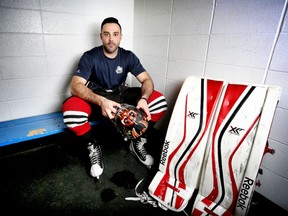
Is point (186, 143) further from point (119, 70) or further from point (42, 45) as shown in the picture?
point (42, 45)

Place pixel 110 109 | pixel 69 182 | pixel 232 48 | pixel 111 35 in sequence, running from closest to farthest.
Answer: pixel 110 109 < pixel 232 48 < pixel 69 182 < pixel 111 35

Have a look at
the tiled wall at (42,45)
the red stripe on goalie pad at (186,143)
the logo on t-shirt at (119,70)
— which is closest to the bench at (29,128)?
the tiled wall at (42,45)

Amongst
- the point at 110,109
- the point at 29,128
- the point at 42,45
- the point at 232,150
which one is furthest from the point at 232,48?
the point at 29,128

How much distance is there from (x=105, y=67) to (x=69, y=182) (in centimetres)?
109

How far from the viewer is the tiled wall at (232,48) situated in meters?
1.13

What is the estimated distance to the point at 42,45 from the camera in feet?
5.99

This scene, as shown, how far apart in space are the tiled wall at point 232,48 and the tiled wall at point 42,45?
744 mm

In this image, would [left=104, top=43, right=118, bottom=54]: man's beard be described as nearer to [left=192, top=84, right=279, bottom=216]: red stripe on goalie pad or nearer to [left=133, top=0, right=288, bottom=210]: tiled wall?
[left=133, top=0, right=288, bottom=210]: tiled wall

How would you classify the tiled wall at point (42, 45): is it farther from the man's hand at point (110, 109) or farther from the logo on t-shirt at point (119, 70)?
the man's hand at point (110, 109)

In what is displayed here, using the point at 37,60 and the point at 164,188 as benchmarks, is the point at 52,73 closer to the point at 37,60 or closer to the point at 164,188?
the point at 37,60

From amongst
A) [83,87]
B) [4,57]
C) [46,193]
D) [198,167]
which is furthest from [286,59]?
[4,57]

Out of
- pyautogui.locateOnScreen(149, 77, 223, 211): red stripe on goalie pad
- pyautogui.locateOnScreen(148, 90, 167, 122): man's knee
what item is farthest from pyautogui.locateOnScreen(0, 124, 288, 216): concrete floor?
pyautogui.locateOnScreen(148, 90, 167, 122): man's knee

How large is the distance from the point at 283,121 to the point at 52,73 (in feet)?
7.20

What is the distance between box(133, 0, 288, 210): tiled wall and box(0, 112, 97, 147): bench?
44.3 inches
